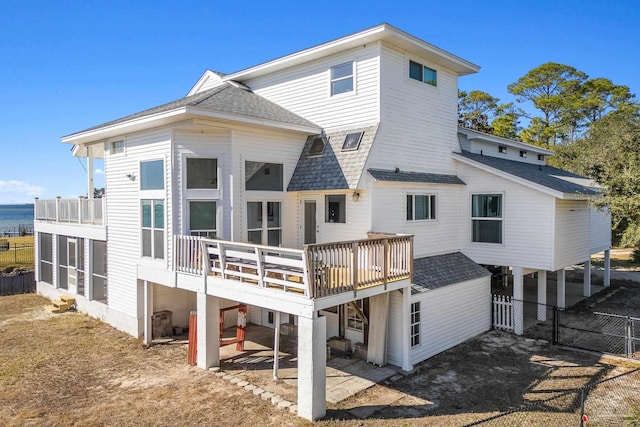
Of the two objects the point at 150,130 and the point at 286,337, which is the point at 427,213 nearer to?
the point at 286,337

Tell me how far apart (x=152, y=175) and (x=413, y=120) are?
816 centimetres

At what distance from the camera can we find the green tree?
4294cm

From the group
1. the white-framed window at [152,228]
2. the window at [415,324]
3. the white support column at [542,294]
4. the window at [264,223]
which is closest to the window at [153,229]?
the white-framed window at [152,228]

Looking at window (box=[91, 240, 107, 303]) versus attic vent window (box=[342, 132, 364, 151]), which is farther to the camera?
window (box=[91, 240, 107, 303])

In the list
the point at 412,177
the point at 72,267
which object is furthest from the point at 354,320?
the point at 72,267

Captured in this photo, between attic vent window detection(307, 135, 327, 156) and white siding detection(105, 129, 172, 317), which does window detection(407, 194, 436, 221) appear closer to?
attic vent window detection(307, 135, 327, 156)

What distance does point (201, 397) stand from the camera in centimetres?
848

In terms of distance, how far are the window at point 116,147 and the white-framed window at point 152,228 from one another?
7.34 feet

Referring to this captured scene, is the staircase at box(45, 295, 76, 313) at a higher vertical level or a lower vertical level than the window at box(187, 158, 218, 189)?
lower

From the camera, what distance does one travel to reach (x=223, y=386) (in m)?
9.02

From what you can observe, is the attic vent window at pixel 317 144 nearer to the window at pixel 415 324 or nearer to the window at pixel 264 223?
the window at pixel 264 223

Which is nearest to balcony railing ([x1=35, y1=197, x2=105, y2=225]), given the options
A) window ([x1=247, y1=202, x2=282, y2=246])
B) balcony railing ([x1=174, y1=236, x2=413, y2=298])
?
balcony railing ([x1=174, y1=236, x2=413, y2=298])

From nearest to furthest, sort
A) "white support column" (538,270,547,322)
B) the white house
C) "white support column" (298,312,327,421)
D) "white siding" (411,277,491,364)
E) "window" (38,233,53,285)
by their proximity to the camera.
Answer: "white support column" (298,312,327,421) < the white house < "white siding" (411,277,491,364) < "white support column" (538,270,547,322) < "window" (38,233,53,285)

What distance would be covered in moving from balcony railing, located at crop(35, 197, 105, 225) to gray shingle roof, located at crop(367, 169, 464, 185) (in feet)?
31.3
